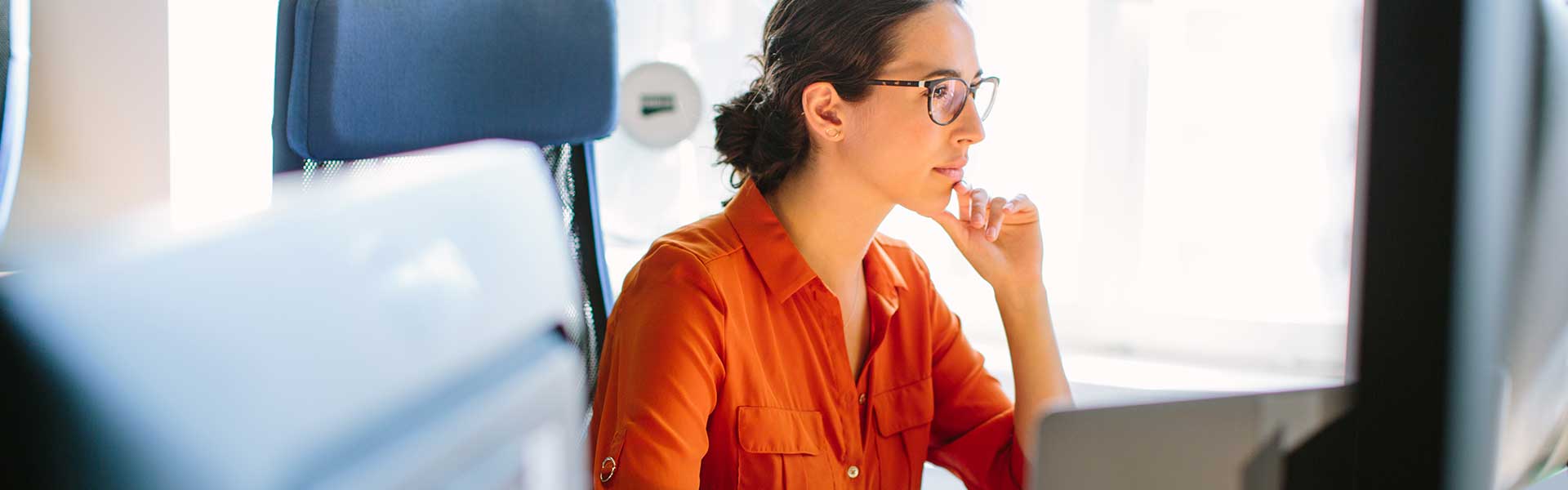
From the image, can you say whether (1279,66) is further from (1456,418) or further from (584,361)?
(1456,418)

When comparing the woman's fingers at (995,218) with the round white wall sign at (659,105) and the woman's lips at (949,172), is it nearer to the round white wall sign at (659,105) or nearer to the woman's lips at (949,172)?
the woman's lips at (949,172)

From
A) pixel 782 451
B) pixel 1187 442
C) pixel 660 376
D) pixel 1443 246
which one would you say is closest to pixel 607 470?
pixel 660 376

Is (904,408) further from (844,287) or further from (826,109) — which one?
(826,109)

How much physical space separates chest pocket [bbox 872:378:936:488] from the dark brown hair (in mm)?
298

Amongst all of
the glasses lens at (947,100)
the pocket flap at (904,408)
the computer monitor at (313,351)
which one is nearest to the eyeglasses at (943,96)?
the glasses lens at (947,100)

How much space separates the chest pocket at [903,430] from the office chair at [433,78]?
37 centimetres

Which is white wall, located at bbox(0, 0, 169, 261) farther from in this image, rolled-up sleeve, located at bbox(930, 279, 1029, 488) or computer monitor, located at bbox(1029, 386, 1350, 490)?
computer monitor, located at bbox(1029, 386, 1350, 490)

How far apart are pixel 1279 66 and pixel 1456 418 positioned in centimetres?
160

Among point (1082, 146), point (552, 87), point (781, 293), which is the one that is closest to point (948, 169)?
point (781, 293)

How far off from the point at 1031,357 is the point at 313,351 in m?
1.15

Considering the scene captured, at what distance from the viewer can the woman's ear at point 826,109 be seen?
52.4 inches

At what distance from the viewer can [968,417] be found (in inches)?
54.3

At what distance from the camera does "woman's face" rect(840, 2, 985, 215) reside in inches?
51.0

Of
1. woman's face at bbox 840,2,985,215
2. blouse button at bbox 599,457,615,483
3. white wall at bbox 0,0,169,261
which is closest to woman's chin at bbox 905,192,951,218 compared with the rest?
woman's face at bbox 840,2,985,215
